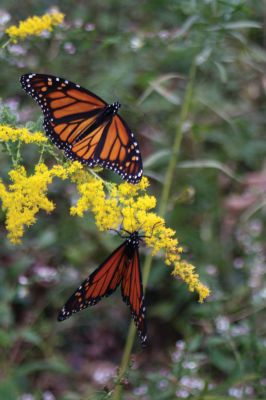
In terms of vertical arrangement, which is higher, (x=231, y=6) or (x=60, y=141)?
(x=231, y=6)

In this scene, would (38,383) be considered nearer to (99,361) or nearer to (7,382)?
(99,361)

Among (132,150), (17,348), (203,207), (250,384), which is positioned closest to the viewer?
(132,150)

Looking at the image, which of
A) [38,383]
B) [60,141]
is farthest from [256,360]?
[38,383]

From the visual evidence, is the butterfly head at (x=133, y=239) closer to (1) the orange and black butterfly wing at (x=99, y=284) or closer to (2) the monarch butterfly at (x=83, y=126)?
(1) the orange and black butterfly wing at (x=99, y=284)

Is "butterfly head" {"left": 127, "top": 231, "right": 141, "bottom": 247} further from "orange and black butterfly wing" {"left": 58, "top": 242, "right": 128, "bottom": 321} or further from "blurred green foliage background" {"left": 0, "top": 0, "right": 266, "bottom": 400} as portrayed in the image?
"blurred green foliage background" {"left": 0, "top": 0, "right": 266, "bottom": 400}

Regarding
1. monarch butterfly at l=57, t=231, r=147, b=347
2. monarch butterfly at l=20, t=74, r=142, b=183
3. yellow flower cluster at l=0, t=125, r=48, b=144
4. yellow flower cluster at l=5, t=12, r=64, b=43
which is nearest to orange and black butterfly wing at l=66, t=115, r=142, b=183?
monarch butterfly at l=20, t=74, r=142, b=183

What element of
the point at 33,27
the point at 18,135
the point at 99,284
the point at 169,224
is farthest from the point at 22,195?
the point at 169,224
